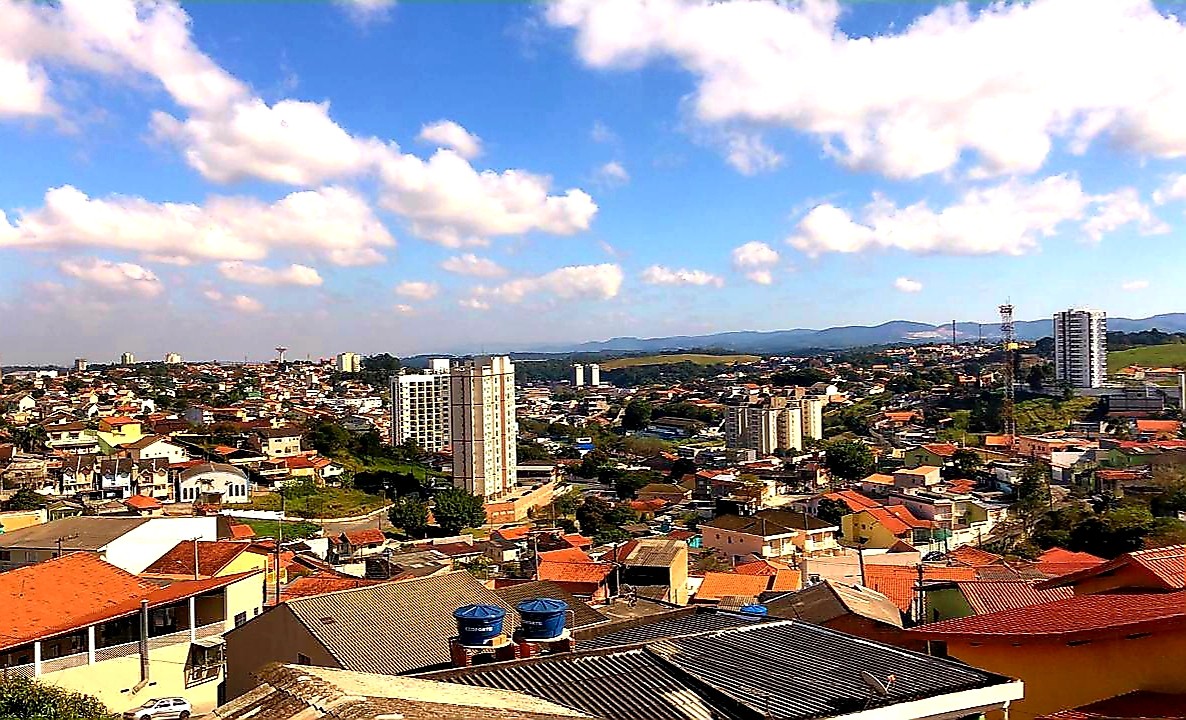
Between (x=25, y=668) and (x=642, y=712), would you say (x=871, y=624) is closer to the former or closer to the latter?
(x=642, y=712)

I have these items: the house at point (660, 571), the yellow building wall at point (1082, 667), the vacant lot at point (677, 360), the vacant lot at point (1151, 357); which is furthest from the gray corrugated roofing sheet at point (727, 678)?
the vacant lot at point (677, 360)

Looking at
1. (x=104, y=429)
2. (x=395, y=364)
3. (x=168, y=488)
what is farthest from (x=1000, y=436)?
(x=395, y=364)

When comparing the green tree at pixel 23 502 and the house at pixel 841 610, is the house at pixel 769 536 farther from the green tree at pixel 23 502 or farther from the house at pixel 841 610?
the green tree at pixel 23 502

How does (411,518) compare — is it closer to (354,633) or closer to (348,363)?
Result: (354,633)

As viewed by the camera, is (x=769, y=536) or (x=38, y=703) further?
(x=769, y=536)

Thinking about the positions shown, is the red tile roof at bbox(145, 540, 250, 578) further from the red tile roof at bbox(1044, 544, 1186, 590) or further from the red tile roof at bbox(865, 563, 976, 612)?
the red tile roof at bbox(1044, 544, 1186, 590)

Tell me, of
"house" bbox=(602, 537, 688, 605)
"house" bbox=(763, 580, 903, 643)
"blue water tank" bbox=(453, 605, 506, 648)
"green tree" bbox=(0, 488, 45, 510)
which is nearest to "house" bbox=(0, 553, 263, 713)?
"blue water tank" bbox=(453, 605, 506, 648)

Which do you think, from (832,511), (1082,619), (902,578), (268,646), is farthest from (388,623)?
(832,511)
